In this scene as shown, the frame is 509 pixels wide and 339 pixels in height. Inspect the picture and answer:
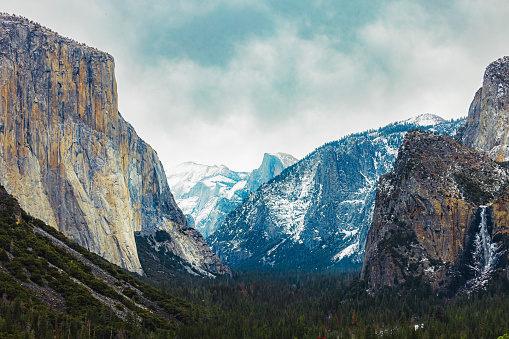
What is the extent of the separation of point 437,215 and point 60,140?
13068 cm

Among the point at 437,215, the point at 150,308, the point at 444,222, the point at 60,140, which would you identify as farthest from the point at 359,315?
the point at 60,140

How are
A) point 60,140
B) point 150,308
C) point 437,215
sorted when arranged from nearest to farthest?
point 150,308, point 60,140, point 437,215

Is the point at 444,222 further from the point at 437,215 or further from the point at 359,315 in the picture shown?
the point at 359,315

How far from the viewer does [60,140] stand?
568ft

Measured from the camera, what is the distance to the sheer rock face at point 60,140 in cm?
15850

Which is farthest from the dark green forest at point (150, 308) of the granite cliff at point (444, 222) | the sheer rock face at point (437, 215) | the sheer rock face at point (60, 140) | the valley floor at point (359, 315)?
the sheer rock face at point (60, 140)

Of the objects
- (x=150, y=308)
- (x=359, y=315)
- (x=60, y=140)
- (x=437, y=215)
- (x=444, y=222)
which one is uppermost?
(x=60, y=140)

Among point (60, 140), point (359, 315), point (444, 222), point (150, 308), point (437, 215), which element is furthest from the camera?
point (437, 215)

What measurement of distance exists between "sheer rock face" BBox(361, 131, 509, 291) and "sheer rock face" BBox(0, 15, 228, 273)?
95794 millimetres

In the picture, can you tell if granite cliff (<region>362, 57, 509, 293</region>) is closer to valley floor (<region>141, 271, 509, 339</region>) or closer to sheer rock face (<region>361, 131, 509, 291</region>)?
sheer rock face (<region>361, 131, 509, 291</region>)

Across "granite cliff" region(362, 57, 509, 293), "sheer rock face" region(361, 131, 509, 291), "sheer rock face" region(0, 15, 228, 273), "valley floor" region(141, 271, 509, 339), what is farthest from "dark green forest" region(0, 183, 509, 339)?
"sheer rock face" region(0, 15, 228, 273)

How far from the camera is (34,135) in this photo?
541 feet

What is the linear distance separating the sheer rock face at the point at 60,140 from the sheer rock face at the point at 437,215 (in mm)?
95794

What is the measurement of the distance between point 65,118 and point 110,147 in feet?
78.0
